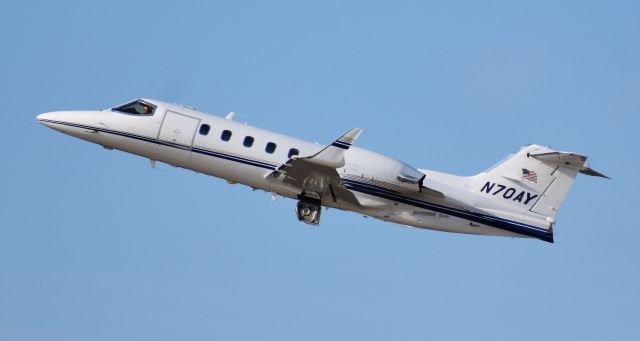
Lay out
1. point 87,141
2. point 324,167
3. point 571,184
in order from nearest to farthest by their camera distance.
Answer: point 324,167 → point 571,184 → point 87,141

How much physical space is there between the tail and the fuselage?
1.39 feet

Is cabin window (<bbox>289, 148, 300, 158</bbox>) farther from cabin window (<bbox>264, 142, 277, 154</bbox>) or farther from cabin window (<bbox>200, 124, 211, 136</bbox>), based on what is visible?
cabin window (<bbox>200, 124, 211, 136</bbox>)

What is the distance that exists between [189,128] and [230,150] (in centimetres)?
139

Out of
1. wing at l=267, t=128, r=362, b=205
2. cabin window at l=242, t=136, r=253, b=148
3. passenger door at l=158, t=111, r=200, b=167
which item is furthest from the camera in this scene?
passenger door at l=158, t=111, r=200, b=167

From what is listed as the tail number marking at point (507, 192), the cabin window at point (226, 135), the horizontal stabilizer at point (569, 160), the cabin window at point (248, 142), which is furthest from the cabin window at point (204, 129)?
the horizontal stabilizer at point (569, 160)

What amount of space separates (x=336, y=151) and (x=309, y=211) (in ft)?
10.5

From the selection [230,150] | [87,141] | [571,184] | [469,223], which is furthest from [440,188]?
Answer: [87,141]

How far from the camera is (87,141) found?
34.8m

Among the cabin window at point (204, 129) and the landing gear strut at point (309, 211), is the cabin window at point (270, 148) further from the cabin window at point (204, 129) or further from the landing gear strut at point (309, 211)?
the cabin window at point (204, 129)

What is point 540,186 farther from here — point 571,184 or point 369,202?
point 369,202

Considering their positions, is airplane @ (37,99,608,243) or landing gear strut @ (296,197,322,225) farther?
landing gear strut @ (296,197,322,225)

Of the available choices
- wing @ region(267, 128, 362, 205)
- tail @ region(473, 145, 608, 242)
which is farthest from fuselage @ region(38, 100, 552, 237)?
tail @ region(473, 145, 608, 242)

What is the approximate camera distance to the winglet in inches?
1140

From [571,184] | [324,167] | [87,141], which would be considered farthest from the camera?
[87,141]
